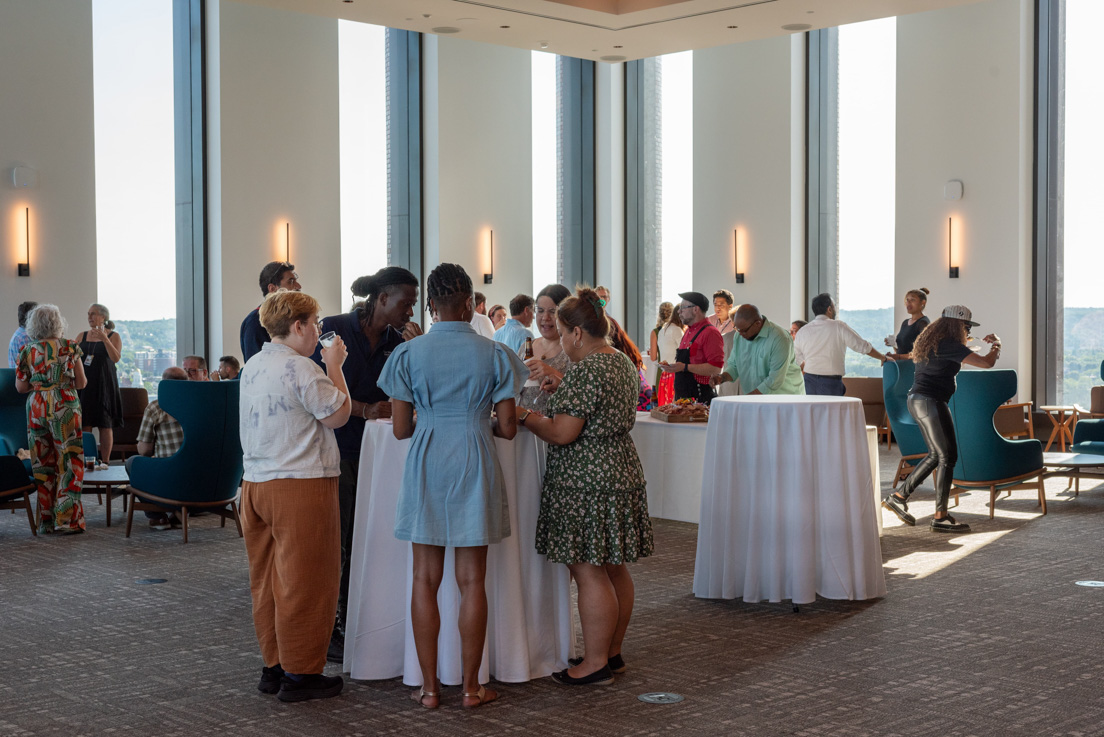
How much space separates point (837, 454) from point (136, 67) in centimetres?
861

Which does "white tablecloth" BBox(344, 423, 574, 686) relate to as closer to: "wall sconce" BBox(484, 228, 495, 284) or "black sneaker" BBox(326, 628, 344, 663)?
"black sneaker" BBox(326, 628, 344, 663)

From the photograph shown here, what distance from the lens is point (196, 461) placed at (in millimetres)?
7027

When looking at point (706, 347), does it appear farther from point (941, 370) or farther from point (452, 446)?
point (452, 446)

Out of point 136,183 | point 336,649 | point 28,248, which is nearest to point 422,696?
point 336,649

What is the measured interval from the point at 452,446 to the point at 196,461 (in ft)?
12.6

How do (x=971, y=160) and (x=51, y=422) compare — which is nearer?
(x=51, y=422)

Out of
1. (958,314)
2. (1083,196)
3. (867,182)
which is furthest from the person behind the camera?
(867,182)

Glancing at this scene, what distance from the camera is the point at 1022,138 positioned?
11594mm

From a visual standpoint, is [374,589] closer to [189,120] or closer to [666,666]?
[666,666]

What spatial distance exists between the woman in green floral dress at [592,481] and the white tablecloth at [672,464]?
121 inches

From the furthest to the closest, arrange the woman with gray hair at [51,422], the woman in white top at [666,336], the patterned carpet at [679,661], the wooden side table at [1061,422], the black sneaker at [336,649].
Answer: the wooden side table at [1061,422] < the woman in white top at [666,336] < the woman with gray hair at [51,422] < the black sneaker at [336,649] < the patterned carpet at [679,661]

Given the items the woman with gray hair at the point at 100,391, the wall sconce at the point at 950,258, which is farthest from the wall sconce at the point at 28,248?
the wall sconce at the point at 950,258

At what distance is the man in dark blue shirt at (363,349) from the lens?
4.30 metres

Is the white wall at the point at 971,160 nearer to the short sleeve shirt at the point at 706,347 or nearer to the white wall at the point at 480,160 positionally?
the white wall at the point at 480,160
